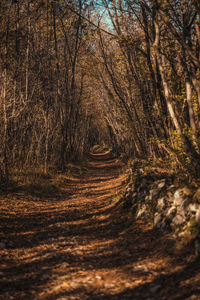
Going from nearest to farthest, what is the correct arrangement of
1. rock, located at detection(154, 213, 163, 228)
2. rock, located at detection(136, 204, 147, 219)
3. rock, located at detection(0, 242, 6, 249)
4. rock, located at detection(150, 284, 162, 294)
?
rock, located at detection(150, 284, 162, 294) → rock, located at detection(0, 242, 6, 249) → rock, located at detection(154, 213, 163, 228) → rock, located at detection(136, 204, 147, 219)

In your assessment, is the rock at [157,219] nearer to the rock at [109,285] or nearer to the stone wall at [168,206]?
the stone wall at [168,206]

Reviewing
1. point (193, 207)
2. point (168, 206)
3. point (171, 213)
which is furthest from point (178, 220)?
point (168, 206)

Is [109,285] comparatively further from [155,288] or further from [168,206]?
[168,206]

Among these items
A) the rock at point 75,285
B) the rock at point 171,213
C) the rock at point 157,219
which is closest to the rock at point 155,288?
the rock at point 75,285

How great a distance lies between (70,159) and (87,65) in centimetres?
684

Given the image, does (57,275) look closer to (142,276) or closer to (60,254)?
(60,254)

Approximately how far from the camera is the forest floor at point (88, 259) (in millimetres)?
3359

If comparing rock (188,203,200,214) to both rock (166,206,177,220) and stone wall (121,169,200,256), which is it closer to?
stone wall (121,169,200,256)

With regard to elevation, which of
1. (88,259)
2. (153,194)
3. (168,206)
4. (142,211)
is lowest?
(88,259)

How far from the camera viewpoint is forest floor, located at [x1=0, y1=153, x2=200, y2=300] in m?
3.36

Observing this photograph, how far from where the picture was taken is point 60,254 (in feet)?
15.6

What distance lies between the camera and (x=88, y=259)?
14.8 feet

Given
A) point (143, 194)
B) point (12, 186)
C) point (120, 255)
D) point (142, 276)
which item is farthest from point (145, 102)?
point (142, 276)

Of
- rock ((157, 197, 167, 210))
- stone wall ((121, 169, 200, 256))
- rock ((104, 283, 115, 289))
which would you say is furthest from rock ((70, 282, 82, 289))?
rock ((157, 197, 167, 210))
